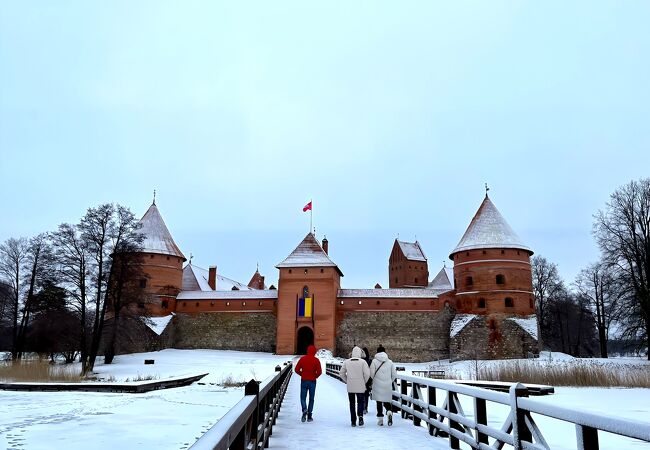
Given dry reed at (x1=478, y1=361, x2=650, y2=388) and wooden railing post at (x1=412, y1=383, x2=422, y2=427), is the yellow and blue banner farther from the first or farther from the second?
wooden railing post at (x1=412, y1=383, x2=422, y2=427)

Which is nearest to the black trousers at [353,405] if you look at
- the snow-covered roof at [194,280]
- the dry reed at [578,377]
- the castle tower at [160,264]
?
the dry reed at [578,377]

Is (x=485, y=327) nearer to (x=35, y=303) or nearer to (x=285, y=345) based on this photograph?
(x=285, y=345)

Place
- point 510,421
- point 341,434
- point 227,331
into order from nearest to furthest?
1. point 510,421
2. point 341,434
3. point 227,331

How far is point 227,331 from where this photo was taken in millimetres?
41281

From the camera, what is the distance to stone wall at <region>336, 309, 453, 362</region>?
3881 cm

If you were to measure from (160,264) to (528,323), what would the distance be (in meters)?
27.7

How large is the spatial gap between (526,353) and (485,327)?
124 inches

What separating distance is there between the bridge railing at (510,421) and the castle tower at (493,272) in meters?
30.1

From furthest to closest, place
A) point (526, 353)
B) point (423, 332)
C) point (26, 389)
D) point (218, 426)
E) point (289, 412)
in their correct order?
point (423, 332) < point (526, 353) < point (26, 389) < point (289, 412) < point (218, 426)

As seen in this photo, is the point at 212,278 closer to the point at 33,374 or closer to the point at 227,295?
the point at 227,295

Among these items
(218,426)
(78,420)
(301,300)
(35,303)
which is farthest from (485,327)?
(218,426)

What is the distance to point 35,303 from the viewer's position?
28312mm

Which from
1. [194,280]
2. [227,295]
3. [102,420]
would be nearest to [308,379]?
[102,420]

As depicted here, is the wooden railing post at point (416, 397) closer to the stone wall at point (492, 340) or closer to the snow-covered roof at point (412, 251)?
the stone wall at point (492, 340)
